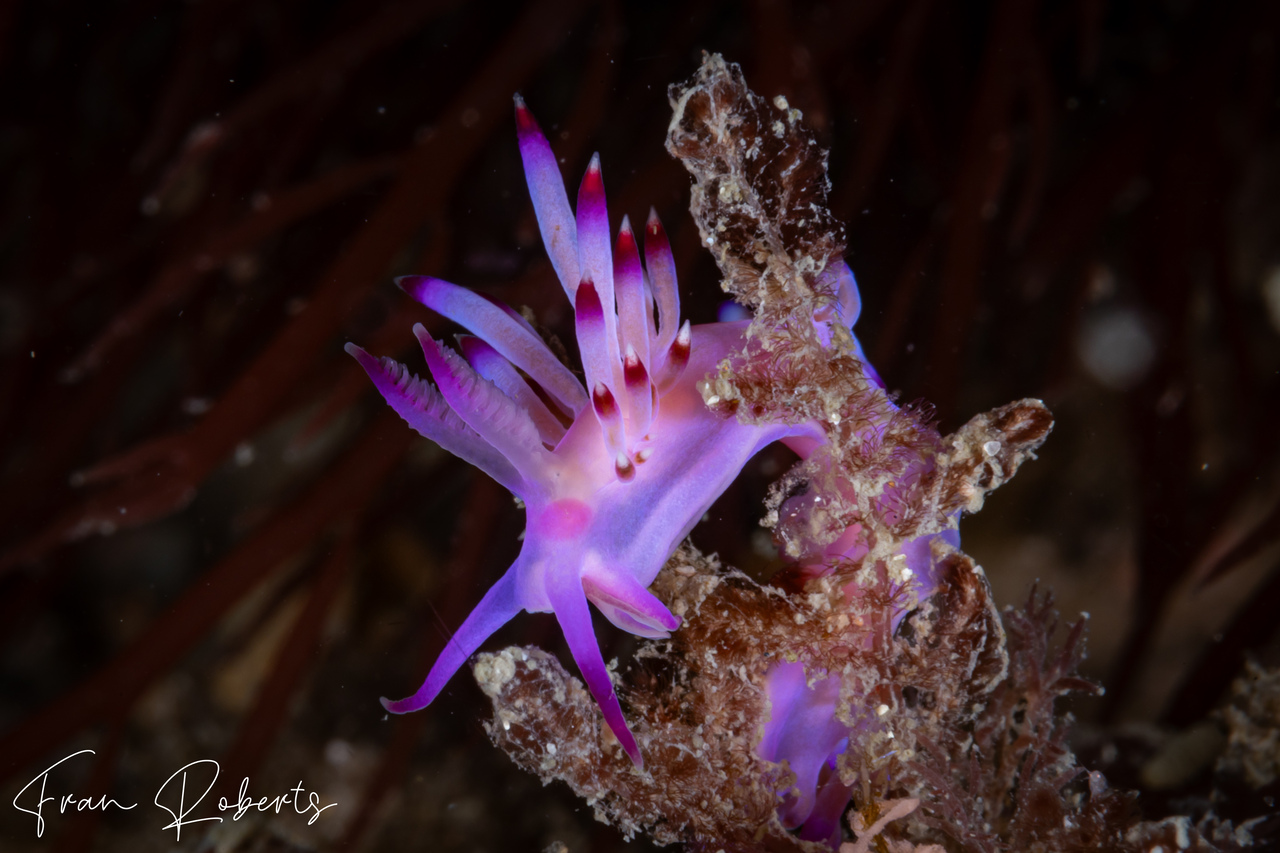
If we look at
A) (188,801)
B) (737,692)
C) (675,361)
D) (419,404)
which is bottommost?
(188,801)

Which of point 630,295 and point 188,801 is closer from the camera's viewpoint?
point 630,295

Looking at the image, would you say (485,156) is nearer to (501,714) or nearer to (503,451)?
(503,451)

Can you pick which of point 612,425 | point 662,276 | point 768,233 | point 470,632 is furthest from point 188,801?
point 768,233

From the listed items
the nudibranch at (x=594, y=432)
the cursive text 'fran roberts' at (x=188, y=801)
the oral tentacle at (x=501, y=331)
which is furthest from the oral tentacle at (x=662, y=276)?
the cursive text 'fran roberts' at (x=188, y=801)

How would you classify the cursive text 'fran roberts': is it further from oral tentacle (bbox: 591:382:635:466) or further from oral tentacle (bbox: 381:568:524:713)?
oral tentacle (bbox: 591:382:635:466)

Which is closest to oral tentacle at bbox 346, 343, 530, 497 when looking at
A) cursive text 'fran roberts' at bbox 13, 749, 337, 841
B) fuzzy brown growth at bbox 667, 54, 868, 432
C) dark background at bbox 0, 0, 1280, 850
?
fuzzy brown growth at bbox 667, 54, 868, 432

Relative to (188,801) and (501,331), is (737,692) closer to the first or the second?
(501,331)

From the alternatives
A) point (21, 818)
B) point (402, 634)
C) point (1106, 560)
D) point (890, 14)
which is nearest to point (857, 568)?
point (402, 634)
